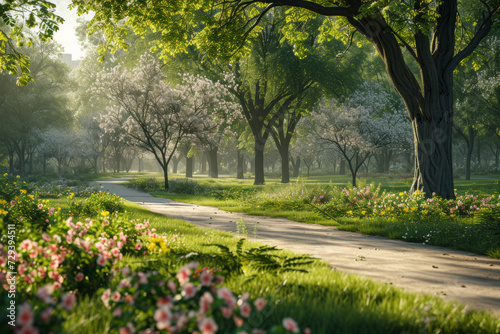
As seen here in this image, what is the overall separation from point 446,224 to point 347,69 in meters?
16.5

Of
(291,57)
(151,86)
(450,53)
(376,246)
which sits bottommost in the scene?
(376,246)

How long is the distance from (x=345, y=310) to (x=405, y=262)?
2.88 meters

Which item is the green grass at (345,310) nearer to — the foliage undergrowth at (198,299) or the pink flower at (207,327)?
the foliage undergrowth at (198,299)

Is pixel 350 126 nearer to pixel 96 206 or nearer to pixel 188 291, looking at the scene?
pixel 96 206

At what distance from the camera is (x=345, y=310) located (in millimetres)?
2977

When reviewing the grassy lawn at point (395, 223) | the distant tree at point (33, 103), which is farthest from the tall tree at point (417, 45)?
the distant tree at point (33, 103)

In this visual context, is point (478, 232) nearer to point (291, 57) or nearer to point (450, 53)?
point (450, 53)

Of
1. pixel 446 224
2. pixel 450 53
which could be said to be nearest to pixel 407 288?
pixel 446 224

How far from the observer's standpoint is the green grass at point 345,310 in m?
2.62

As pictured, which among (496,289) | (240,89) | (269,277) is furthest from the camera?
(240,89)

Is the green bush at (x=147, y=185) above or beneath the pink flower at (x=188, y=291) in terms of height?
beneath

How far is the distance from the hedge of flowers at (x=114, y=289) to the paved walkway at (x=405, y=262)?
235 centimetres

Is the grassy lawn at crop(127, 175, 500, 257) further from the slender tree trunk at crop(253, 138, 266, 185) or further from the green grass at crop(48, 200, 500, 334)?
the slender tree trunk at crop(253, 138, 266, 185)

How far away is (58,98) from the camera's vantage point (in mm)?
44531
